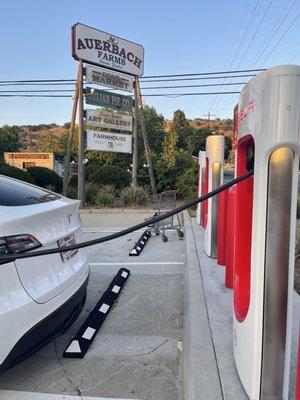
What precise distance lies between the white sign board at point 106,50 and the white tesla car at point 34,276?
41.1 feet

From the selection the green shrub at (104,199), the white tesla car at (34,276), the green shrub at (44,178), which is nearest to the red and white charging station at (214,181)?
the white tesla car at (34,276)

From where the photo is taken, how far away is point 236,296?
2.38 meters

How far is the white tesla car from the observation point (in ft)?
8.07

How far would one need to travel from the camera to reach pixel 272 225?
6.13 ft

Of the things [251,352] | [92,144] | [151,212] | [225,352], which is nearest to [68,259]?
[225,352]

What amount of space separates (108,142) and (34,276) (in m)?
13.6

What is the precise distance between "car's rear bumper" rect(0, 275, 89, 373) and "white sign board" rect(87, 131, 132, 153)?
12662 mm

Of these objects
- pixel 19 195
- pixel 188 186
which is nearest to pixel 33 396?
pixel 19 195

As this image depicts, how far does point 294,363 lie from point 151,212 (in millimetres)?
10442

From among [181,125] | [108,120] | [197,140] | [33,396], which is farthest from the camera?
[181,125]

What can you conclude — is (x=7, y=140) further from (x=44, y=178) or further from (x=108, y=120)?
(x=108, y=120)

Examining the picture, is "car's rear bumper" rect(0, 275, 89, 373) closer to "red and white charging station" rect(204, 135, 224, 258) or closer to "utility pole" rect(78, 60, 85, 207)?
"red and white charging station" rect(204, 135, 224, 258)

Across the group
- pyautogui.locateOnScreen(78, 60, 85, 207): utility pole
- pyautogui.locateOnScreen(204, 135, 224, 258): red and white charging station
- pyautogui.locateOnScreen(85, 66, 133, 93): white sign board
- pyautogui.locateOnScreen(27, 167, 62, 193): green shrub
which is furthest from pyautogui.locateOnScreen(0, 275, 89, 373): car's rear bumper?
pyautogui.locateOnScreen(27, 167, 62, 193): green shrub

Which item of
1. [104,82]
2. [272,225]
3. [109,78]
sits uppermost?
[109,78]
